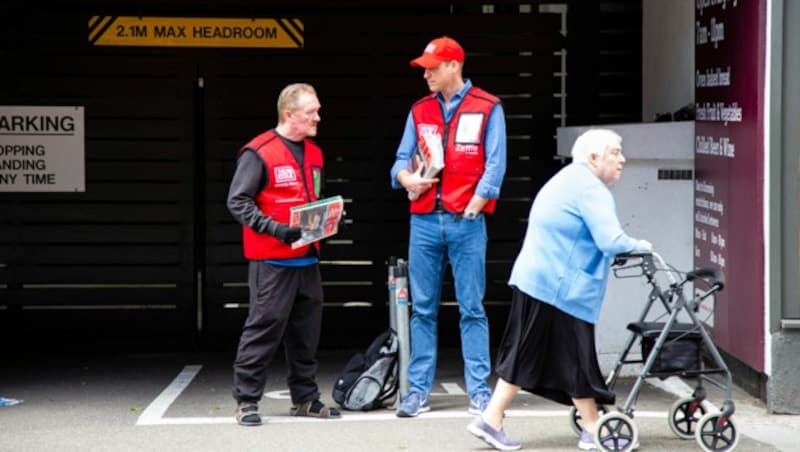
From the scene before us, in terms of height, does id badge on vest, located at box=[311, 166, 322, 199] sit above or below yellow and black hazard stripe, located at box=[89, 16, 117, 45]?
below

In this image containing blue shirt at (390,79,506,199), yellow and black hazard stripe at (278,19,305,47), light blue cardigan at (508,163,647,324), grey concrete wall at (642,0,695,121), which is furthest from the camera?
yellow and black hazard stripe at (278,19,305,47)

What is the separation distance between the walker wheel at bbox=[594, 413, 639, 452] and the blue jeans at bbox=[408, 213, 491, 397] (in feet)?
4.20

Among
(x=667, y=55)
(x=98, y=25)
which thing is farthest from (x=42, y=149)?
(x=667, y=55)

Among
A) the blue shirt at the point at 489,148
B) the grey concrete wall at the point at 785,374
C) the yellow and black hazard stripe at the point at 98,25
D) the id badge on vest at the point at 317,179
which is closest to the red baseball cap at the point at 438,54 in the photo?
the blue shirt at the point at 489,148

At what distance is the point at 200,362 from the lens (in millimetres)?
10688

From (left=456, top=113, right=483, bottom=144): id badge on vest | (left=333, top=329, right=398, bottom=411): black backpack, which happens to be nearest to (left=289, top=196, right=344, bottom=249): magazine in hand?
(left=456, top=113, right=483, bottom=144): id badge on vest

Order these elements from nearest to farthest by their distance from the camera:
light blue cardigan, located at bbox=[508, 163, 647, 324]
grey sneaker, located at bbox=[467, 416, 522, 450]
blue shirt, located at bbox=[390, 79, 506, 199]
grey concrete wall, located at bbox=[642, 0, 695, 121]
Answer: light blue cardigan, located at bbox=[508, 163, 647, 324] → grey sneaker, located at bbox=[467, 416, 522, 450] → blue shirt, located at bbox=[390, 79, 506, 199] → grey concrete wall, located at bbox=[642, 0, 695, 121]

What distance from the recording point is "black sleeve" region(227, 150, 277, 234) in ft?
26.2

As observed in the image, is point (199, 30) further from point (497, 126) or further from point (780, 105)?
point (780, 105)

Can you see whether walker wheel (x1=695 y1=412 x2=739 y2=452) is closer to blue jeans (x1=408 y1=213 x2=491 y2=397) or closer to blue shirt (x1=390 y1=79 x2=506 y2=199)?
blue jeans (x1=408 y1=213 x2=491 y2=397)

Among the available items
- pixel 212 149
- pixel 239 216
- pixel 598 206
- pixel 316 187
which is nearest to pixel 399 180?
pixel 316 187

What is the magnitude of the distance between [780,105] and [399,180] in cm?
220

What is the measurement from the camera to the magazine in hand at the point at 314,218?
8.01 meters

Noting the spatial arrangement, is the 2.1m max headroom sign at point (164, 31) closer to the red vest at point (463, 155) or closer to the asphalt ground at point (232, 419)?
the asphalt ground at point (232, 419)
